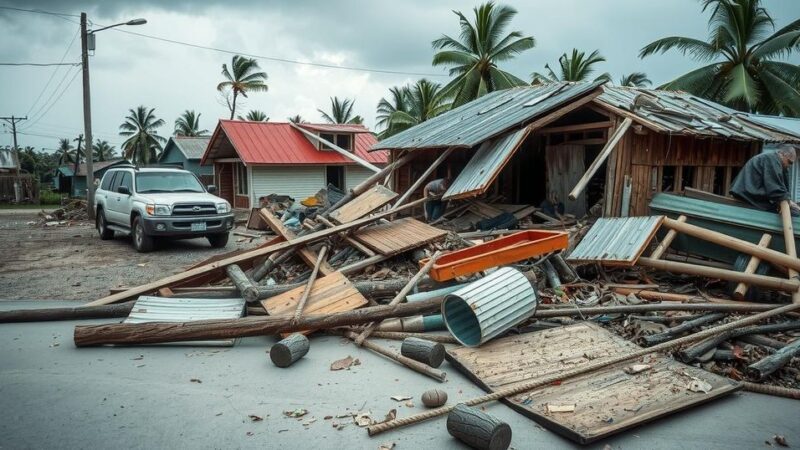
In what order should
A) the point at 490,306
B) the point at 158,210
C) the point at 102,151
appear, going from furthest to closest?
the point at 102,151, the point at 158,210, the point at 490,306

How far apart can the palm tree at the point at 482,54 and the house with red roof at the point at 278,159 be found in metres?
5.83

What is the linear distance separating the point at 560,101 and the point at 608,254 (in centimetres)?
395

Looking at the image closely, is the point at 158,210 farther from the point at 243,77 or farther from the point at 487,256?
the point at 243,77

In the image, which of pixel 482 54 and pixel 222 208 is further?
pixel 482 54

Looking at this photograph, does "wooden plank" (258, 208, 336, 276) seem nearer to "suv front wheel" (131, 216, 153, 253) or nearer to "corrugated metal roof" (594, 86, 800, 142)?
"suv front wheel" (131, 216, 153, 253)

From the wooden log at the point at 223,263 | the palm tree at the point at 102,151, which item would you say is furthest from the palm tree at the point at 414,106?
the palm tree at the point at 102,151

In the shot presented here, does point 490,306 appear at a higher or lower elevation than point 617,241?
lower

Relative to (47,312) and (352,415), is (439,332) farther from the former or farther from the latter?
(47,312)

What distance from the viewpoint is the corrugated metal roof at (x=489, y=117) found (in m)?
10.3

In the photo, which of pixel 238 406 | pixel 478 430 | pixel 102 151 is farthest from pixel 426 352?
pixel 102 151

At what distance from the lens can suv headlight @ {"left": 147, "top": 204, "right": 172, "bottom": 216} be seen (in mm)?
11016

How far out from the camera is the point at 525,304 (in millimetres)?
5637

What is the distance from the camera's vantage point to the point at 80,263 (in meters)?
10.7

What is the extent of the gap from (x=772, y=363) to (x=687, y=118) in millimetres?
7239
